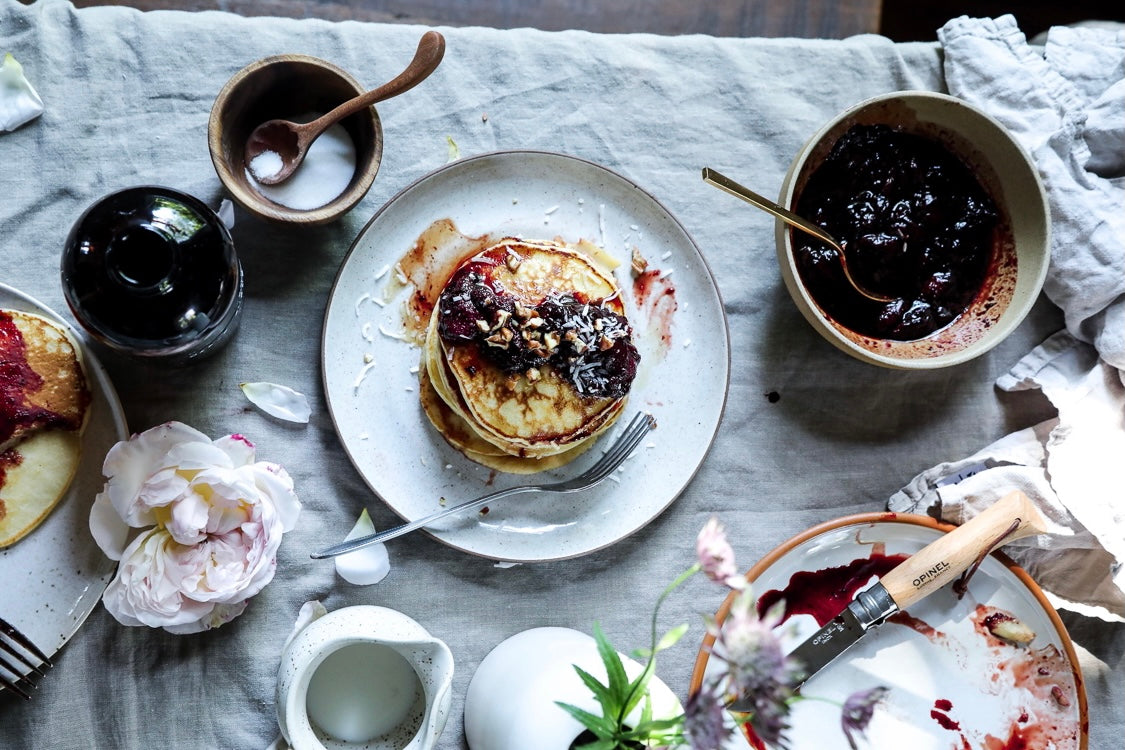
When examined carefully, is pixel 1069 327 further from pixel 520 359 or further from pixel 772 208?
pixel 520 359

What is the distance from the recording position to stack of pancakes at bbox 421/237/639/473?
1.67 m

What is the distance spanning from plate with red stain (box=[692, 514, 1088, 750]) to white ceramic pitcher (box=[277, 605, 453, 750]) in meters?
0.72

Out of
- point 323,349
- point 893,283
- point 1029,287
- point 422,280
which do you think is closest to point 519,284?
point 422,280

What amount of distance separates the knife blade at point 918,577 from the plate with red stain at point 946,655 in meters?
0.07

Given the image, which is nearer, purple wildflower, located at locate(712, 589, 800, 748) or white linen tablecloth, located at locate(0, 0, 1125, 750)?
purple wildflower, located at locate(712, 589, 800, 748)

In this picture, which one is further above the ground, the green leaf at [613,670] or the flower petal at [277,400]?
the green leaf at [613,670]

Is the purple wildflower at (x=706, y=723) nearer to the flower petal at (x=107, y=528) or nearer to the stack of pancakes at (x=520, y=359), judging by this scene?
the stack of pancakes at (x=520, y=359)

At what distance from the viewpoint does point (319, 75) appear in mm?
1688

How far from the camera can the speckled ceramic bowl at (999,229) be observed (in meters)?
1.74

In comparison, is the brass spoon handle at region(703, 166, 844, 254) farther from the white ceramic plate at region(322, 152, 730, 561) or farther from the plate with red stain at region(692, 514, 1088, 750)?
the plate with red stain at region(692, 514, 1088, 750)

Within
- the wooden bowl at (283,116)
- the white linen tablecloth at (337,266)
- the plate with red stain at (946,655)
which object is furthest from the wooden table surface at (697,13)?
the plate with red stain at (946,655)

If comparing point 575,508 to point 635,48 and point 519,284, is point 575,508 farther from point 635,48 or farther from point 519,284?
point 635,48

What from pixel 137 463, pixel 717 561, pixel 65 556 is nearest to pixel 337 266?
pixel 137 463

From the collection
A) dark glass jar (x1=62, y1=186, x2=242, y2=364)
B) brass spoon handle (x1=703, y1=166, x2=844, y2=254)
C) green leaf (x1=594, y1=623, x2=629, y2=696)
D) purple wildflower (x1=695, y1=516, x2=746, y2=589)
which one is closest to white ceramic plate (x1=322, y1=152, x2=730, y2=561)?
brass spoon handle (x1=703, y1=166, x2=844, y2=254)
